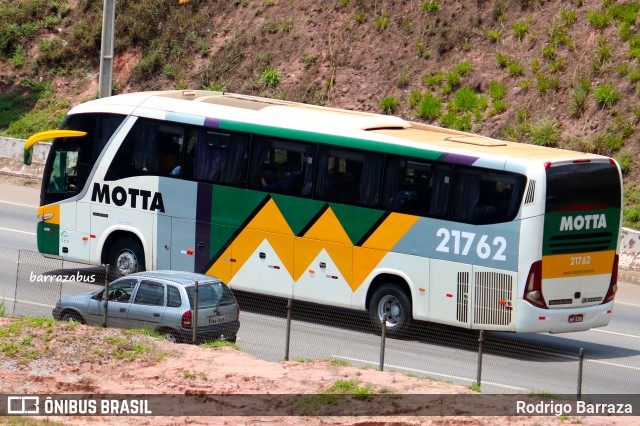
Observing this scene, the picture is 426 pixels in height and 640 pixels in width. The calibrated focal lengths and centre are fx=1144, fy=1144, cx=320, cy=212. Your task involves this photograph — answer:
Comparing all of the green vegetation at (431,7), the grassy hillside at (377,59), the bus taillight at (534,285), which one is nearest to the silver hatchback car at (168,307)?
the bus taillight at (534,285)

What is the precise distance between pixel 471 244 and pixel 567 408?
4.84 metres

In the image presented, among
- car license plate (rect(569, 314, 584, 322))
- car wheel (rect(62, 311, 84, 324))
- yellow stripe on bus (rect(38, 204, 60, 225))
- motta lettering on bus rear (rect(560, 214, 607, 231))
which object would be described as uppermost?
motta lettering on bus rear (rect(560, 214, 607, 231))

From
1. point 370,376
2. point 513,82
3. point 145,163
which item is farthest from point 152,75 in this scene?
point 370,376

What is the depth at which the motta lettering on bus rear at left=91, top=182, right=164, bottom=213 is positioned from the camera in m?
22.2

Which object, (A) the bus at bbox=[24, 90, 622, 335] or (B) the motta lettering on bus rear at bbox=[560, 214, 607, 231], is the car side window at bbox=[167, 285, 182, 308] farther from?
(B) the motta lettering on bus rear at bbox=[560, 214, 607, 231]

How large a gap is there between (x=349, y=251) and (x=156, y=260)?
4.29m

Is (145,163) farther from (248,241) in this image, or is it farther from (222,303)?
(222,303)

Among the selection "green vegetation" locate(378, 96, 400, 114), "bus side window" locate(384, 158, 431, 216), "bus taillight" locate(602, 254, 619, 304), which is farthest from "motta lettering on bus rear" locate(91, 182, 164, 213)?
"green vegetation" locate(378, 96, 400, 114)

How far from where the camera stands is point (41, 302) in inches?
808

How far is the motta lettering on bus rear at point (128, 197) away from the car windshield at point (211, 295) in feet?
14.3

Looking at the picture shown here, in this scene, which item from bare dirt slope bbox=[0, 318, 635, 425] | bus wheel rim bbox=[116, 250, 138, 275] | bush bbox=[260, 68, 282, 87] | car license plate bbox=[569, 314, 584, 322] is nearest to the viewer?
bare dirt slope bbox=[0, 318, 635, 425]

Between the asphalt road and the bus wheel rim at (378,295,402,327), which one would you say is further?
the bus wheel rim at (378,295,402,327)

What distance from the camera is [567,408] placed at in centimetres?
1454

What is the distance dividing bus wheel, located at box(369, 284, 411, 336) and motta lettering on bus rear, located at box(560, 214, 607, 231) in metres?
3.03
